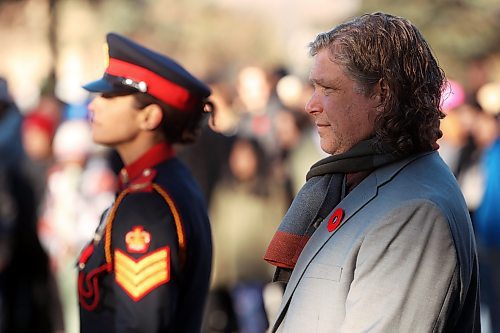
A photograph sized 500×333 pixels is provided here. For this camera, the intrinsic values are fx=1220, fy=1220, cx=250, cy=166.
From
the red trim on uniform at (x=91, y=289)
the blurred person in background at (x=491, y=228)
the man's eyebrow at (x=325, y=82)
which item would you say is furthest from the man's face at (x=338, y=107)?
the blurred person in background at (x=491, y=228)

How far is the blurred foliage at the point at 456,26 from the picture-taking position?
104 feet

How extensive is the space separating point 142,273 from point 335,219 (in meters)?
1.25

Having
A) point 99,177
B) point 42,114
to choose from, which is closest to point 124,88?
point 99,177

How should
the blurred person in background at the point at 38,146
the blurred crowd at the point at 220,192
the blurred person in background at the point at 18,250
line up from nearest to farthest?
the blurred person in background at the point at 18,250 < the blurred crowd at the point at 220,192 < the blurred person in background at the point at 38,146

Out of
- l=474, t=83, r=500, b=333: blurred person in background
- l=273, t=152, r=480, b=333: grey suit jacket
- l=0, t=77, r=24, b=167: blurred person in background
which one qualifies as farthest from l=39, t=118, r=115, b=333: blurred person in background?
l=273, t=152, r=480, b=333: grey suit jacket

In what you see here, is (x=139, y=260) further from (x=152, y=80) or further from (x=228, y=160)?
(x=228, y=160)

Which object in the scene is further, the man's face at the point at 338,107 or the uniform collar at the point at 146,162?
the uniform collar at the point at 146,162

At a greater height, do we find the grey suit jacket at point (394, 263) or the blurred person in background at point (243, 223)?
the grey suit jacket at point (394, 263)

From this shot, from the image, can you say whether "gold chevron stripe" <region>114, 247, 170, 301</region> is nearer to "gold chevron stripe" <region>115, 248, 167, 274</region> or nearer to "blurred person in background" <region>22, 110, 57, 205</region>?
"gold chevron stripe" <region>115, 248, 167, 274</region>

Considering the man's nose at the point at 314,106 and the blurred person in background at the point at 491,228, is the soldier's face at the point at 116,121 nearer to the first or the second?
the man's nose at the point at 314,106

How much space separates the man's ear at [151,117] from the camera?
467cm

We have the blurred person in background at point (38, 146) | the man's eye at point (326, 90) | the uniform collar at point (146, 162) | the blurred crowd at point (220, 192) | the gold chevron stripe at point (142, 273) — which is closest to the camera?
the man's eye at point (326, 90)

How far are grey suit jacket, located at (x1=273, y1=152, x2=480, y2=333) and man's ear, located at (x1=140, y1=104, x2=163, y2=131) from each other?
154cm

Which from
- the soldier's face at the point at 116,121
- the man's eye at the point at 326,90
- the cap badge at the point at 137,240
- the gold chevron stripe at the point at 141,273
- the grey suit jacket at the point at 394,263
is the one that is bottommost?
Answer: the gold chevron stripe at the point at 141,273
